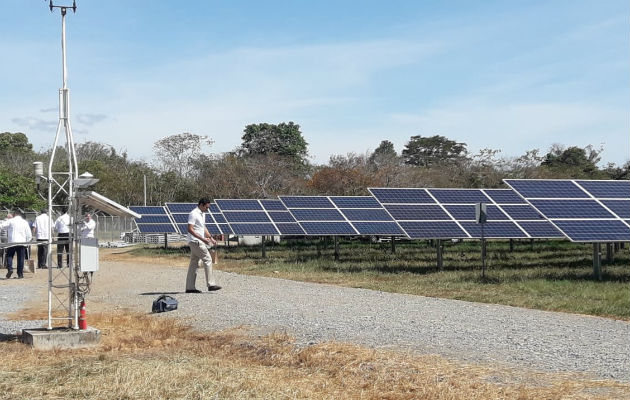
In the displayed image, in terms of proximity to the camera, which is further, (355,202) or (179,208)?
(179,208)

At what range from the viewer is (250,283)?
1741 cm

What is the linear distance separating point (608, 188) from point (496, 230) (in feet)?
9.55

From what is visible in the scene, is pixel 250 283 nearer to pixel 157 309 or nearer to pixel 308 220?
pixel 157 309

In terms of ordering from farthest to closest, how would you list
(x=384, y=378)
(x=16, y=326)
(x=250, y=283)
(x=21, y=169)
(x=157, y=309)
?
(x=21, y=169) < (x=250, y=283) < (x=157, y=309) < (x=16, y=326) < (x=384, y=378)

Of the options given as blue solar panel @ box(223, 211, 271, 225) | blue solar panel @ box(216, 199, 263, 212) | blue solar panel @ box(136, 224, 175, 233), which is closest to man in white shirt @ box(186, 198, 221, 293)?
blue solar panel @ box(223, 211, 271, 225)

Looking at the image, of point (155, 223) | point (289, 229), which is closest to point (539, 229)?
point (289, 229)

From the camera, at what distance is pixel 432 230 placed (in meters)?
19.7

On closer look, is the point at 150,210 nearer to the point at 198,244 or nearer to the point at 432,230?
the point at 432,230

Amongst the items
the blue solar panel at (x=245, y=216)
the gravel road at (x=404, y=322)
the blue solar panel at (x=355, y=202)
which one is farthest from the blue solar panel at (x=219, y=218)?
the gravel road at (x=404, y=322)

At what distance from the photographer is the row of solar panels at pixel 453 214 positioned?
18.0 meters

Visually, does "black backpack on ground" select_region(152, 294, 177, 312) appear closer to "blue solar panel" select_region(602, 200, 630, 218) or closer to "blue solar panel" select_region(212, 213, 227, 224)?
"blue solar panel" select_region(602, 200, 630, 218)

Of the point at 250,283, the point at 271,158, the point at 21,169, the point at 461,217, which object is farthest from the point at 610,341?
the point at 21,169

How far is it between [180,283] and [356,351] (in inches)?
383

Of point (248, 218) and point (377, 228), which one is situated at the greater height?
point (248, 218)
